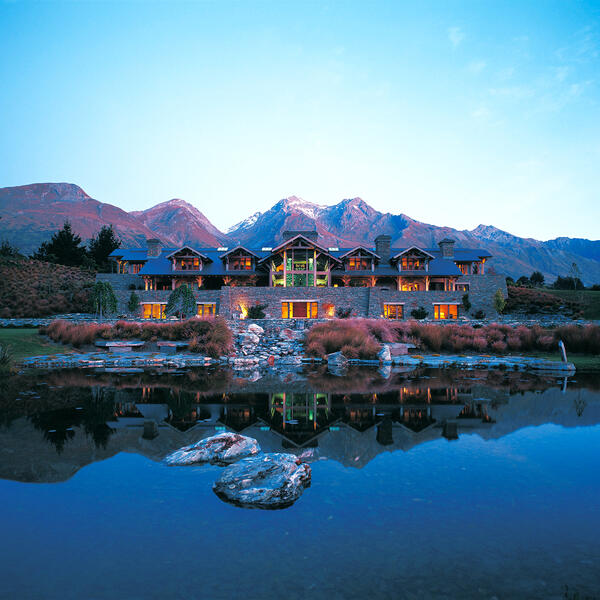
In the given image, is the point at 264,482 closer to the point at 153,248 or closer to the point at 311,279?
the point at 311,279

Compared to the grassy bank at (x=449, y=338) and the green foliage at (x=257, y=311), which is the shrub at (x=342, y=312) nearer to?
the green foliage at (x=257, y=311)

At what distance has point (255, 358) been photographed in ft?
72.8

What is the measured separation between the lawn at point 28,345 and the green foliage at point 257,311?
1697 centimetres

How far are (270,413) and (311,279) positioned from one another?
1298 inches

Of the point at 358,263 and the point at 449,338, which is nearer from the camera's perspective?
the point at 449,338

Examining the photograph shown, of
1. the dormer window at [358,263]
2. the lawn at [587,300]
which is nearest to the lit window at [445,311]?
the dormer window at [358,263]

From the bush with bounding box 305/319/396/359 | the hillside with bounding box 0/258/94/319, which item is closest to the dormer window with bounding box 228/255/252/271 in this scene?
the hillside with bounding box 0/258/94/319

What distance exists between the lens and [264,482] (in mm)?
5562

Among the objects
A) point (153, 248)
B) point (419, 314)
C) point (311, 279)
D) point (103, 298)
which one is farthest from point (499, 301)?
point (153, 248)

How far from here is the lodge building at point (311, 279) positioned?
38625 mm

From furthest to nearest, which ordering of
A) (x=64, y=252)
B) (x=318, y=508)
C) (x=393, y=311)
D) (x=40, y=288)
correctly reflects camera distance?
1. (x=64, y=252)
2. (x=40, y=288)
3. (x=393, y=311)
4. (x=318, y=508)

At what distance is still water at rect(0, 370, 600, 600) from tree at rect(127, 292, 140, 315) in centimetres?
3059

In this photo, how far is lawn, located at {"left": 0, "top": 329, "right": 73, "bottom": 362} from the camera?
797 inches

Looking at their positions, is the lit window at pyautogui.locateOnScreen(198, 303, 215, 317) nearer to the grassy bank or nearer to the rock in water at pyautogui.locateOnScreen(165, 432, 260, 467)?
the grassy bank
